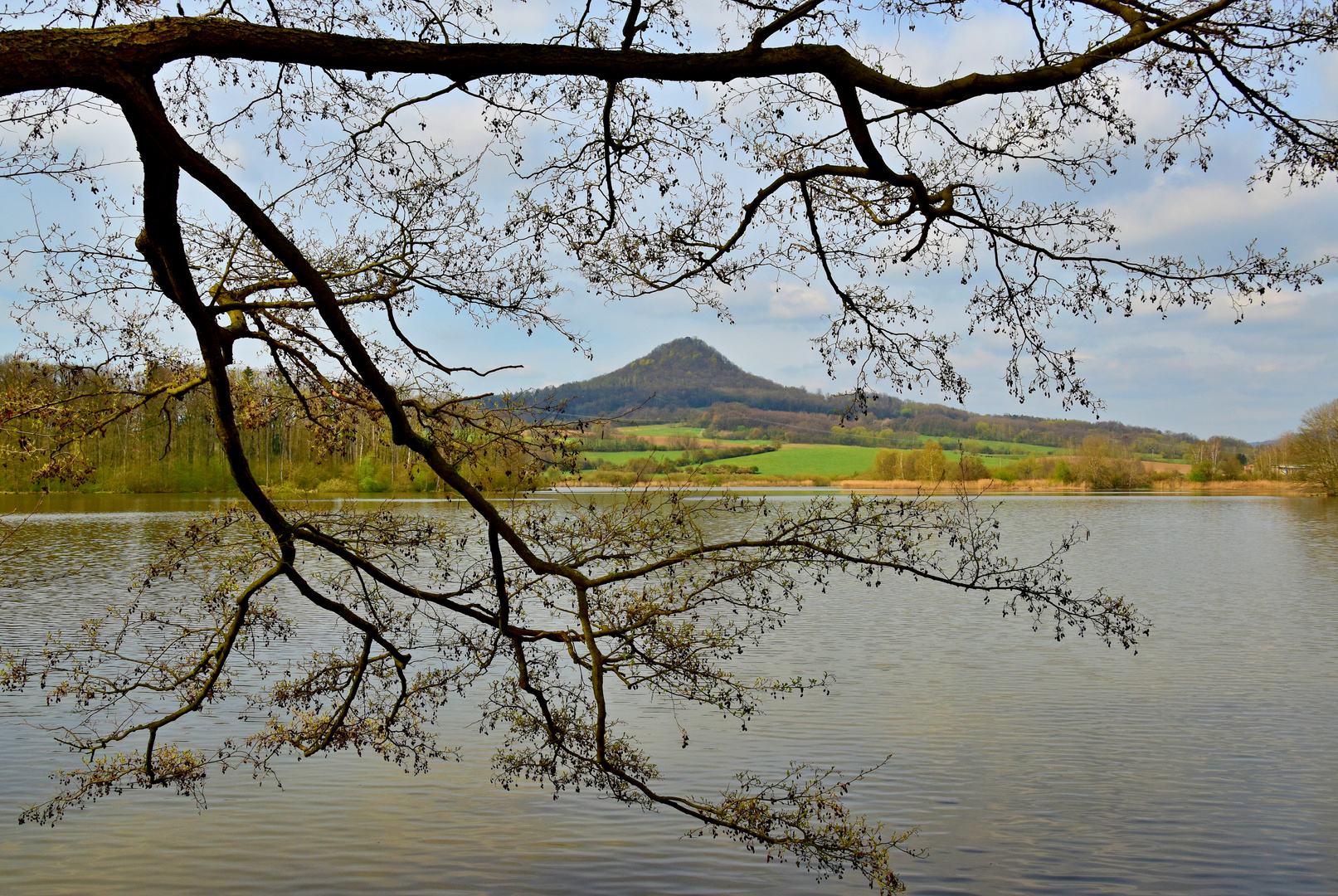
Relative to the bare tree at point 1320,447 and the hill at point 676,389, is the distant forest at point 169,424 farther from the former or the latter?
Answer: the bare tree at point 1320,447

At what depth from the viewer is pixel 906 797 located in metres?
7.54

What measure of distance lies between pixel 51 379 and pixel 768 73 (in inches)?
189

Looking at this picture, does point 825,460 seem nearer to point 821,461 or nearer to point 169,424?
point 821,461

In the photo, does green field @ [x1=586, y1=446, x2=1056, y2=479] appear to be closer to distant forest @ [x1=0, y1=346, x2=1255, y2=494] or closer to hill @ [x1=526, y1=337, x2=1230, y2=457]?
hill @ [x1=526, y1=337, x2=1230, y2=457]

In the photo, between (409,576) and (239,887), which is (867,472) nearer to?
(409,576)

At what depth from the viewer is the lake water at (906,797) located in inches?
242

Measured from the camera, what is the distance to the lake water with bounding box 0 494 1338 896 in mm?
6156

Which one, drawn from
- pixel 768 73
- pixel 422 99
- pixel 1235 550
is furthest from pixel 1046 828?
pixel 1235 550

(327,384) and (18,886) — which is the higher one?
(327,384)

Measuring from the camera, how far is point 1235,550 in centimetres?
2727

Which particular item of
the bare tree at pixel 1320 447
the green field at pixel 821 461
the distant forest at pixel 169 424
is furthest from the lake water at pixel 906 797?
the bare tree at pixel 1320 447

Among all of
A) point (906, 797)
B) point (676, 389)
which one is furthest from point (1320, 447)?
point (906, 797)

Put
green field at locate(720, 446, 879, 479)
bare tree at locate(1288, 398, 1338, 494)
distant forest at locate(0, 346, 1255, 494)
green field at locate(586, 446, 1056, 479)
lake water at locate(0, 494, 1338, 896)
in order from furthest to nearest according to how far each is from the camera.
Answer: bare tree at locate(1288, 398, 1338, 494), green field at locate(720, 446, 879, 479), green field at locate(586, 446, 1056, 479), lake water at locate(0, 494, 1338, 896), distant forest at locate(0, 346, 1255, 494)

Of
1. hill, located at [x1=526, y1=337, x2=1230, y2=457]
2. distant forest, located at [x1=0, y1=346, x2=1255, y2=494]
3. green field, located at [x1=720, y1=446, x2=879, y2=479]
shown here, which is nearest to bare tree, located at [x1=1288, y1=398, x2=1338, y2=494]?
hill, located at [x1=526, y1=337, x2=1230, y2=457]
